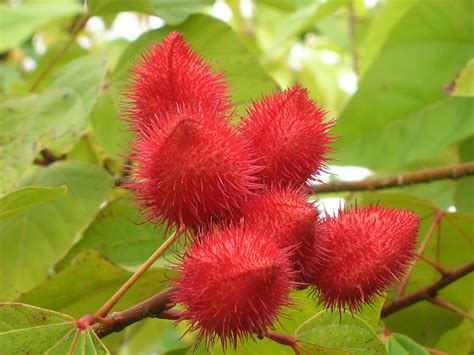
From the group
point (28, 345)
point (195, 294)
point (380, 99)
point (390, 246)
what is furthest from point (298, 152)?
point (380, 99)

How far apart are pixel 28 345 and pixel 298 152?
2.27ft

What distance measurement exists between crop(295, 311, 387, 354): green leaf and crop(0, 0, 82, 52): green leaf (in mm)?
1971

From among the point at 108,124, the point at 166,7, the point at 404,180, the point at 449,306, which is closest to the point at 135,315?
the point at 449,306

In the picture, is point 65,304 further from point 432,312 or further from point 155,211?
point 432,312

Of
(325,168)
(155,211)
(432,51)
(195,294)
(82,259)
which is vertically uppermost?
(432,51)

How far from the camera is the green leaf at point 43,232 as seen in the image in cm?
229

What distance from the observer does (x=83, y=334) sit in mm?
1579

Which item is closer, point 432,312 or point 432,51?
point 432,312

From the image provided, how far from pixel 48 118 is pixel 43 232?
35 cm

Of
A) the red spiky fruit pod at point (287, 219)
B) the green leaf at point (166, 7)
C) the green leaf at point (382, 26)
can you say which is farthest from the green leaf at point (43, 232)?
the green leaf at point (382, 26)

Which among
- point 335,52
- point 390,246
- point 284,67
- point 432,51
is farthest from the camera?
point 284,67

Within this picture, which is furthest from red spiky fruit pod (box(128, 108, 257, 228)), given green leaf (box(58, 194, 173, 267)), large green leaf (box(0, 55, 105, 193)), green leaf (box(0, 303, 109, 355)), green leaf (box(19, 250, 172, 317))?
green leaf (box(58, 194, 173, 267))

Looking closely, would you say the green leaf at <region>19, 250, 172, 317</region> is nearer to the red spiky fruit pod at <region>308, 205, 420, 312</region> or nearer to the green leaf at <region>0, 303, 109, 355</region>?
the green leaf at <region>0, 303, 109, 355</region>

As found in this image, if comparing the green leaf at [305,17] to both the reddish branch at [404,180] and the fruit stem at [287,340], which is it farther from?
the fruit stem at [287,340]
